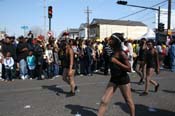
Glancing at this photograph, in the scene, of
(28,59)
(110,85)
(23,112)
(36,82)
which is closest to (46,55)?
(28,59)

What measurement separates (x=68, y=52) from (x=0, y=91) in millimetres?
3315

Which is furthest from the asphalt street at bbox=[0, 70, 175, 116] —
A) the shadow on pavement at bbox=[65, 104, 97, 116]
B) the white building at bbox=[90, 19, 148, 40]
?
the white building at bbox=[90, 19, 148, 40]

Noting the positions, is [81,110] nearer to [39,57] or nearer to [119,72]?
[119,72]

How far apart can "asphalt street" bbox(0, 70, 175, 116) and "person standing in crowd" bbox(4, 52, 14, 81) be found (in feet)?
5.45

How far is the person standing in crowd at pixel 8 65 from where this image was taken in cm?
1683

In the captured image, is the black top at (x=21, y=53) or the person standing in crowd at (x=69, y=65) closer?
the person standing in crowd at (x=69, y=65)

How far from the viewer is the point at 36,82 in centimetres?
1605

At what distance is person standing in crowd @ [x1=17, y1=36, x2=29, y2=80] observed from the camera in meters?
17.4

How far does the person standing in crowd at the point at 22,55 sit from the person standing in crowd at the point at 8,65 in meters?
0.57

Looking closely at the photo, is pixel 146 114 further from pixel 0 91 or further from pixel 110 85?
pixel 0 91

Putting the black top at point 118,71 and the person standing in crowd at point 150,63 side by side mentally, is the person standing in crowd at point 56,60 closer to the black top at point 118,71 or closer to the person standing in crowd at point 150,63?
the person standing in crowd at point 150,63

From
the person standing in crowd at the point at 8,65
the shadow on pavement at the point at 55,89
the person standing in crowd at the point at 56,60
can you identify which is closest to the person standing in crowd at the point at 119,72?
the shadow on pavement at the point at 55,89

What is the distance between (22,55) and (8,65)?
41.2 inches

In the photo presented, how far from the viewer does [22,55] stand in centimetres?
1766
